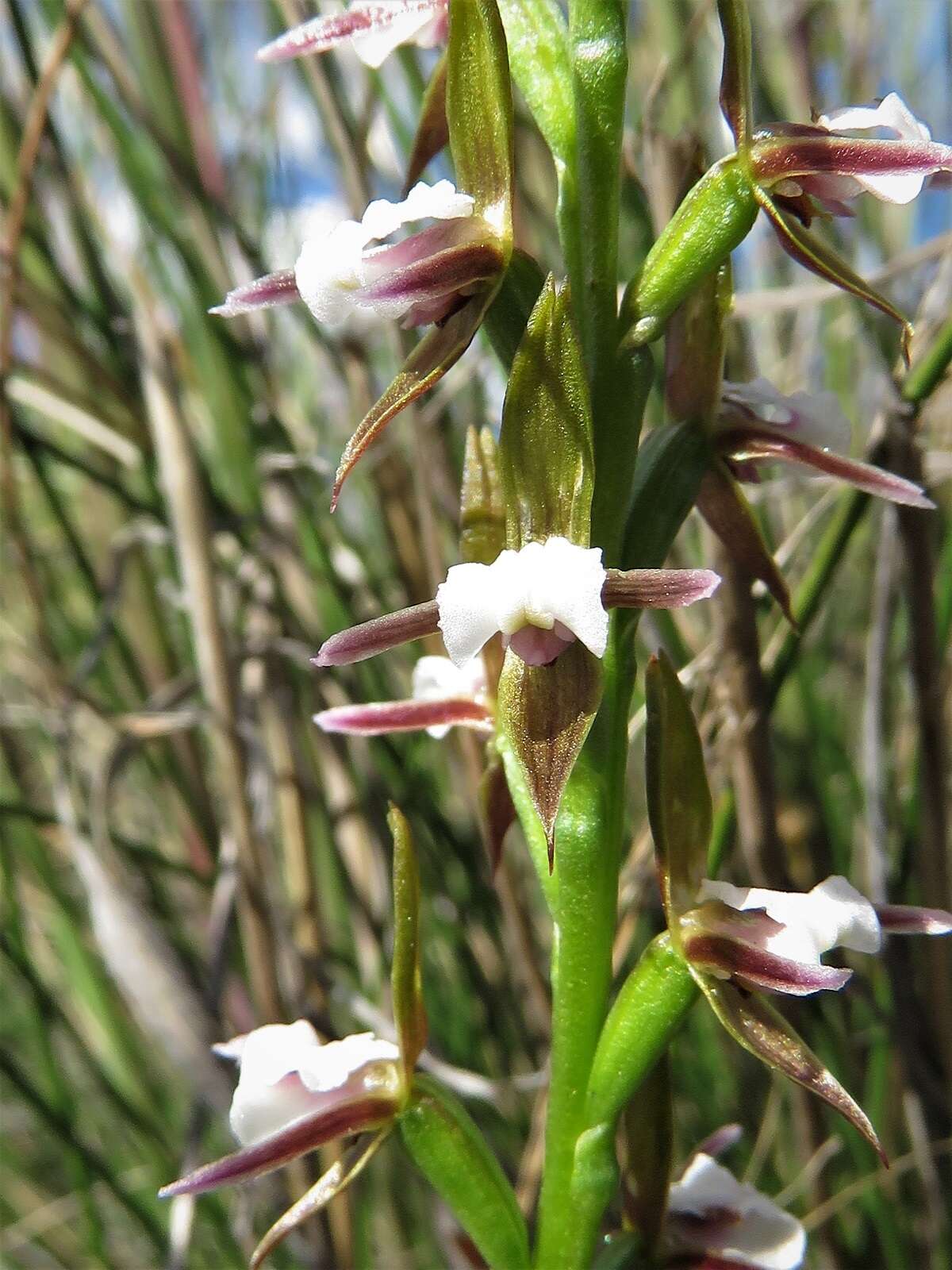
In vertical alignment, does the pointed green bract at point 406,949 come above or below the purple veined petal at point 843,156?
below

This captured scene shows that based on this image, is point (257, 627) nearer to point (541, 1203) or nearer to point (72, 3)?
point (72, 3)

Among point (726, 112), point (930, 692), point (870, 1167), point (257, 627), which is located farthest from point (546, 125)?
point (870, 1167)

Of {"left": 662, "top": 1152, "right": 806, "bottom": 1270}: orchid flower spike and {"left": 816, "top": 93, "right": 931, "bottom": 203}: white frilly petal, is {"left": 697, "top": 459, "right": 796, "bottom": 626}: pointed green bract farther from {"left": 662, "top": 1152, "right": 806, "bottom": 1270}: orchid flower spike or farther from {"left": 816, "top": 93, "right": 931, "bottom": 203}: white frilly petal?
{"left": 662, "top": 1152, "right": 806, "bottom": 1270}: orchid flower spike

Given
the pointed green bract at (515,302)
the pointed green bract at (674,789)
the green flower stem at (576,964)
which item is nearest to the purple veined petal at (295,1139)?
the green flower stem at (576,964)

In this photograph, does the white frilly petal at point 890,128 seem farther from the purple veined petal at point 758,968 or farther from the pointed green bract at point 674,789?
the purple veined petal at point 758,968

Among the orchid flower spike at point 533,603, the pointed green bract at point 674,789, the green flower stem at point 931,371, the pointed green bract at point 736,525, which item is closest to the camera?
the orchid flower spike at point 533,603

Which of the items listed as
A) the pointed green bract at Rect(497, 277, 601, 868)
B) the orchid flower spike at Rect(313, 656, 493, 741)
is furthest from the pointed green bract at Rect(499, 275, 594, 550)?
the orchid flower spike at Rect(313, 656, 493, 741)

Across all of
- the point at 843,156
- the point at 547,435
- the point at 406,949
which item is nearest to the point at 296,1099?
the point at 406,949
